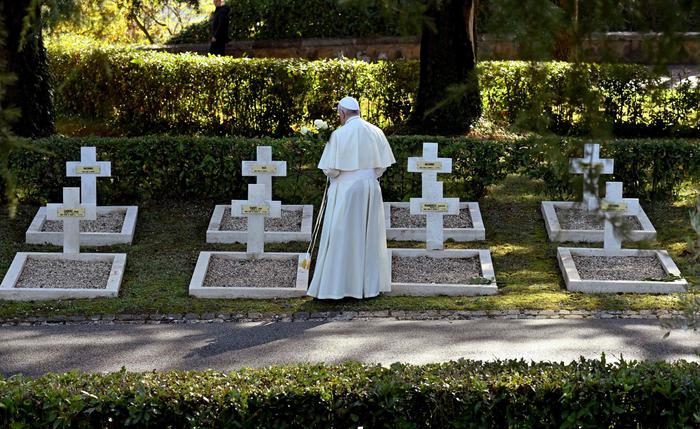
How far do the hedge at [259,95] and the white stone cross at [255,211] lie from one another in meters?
5.21

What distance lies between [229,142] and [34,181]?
219 cm

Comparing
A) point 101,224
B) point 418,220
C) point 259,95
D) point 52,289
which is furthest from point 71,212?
point 259,95

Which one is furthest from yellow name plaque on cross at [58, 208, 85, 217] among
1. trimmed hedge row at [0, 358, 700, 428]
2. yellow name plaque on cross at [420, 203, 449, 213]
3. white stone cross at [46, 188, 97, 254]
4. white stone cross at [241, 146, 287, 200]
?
trimmed hedge row at [0, 358, 700, 428]

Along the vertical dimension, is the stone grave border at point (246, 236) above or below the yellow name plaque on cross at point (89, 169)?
below

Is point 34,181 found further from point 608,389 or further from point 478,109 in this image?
point 608,389

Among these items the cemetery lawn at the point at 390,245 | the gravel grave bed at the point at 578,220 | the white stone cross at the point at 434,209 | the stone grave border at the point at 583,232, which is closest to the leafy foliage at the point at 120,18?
the cemetery lawn at the point at 390,245

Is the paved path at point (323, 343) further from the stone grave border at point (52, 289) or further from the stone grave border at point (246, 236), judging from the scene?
the stone grave border at point (246, 236)

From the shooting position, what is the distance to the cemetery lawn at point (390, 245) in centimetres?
1076

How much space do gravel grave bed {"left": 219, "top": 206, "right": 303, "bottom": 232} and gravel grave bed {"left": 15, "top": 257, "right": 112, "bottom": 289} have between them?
157 centimetres

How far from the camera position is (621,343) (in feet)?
31.4

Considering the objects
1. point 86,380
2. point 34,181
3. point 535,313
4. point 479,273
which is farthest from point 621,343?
point 34,181

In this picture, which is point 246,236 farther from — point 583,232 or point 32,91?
point 32,91

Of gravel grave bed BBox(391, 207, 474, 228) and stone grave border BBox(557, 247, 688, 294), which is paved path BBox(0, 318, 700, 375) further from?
gravel grave bed BBox(391, 207, 474, 228)

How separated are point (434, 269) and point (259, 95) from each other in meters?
6.00
